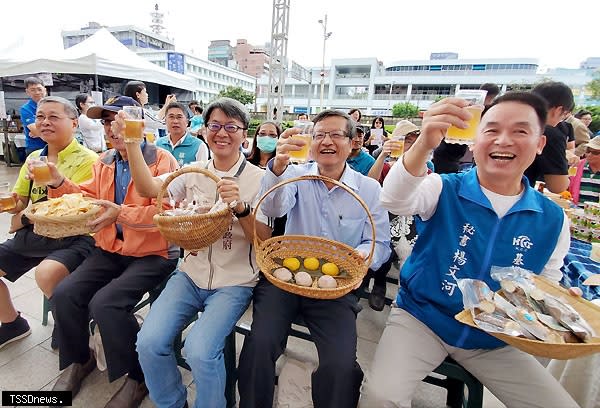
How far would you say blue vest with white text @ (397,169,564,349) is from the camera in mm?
1409

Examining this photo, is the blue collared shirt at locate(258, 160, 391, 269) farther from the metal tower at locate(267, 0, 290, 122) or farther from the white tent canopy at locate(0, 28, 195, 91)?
the metal tower at locate(267, 0, 290, 122)

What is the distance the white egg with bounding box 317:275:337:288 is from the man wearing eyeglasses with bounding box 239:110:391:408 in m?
0.21

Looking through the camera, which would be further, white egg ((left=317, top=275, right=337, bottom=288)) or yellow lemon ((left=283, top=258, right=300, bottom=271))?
yellow lemon ((left=283, top=258, right=300, bottom=271))

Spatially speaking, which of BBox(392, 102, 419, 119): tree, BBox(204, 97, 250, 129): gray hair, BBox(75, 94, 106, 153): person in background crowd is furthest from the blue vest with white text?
BBox(392, 102, 419, 119): tree

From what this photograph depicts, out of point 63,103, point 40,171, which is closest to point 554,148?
point 40,171

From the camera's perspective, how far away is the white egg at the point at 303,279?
5.08 feet

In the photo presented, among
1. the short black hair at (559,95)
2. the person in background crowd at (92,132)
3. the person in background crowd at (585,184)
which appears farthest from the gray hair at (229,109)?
the person in background crowd at (92,132)

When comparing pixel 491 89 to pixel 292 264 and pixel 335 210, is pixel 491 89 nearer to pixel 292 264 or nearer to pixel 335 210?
pixel 335 210

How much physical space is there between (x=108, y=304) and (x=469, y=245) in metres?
2.02

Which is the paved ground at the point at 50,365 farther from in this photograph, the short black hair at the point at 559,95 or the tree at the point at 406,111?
the tree at the point at 406,111

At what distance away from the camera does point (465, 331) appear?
1451 mm

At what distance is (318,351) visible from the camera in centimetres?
157

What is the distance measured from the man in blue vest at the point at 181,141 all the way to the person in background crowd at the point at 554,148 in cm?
329

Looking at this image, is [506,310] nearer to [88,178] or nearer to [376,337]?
[376,337]
